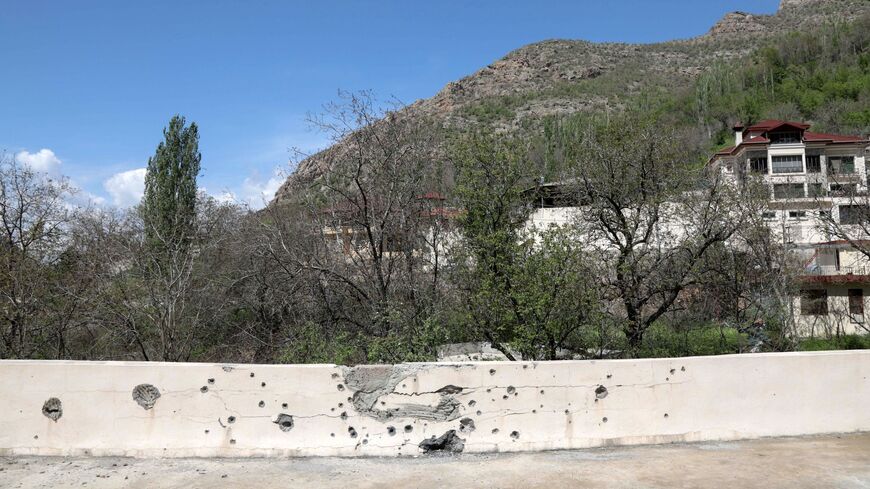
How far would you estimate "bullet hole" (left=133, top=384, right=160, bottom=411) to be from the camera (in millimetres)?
6250

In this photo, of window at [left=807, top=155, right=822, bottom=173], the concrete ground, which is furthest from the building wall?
window at [left=807, top=155, right=822, bottom=173]

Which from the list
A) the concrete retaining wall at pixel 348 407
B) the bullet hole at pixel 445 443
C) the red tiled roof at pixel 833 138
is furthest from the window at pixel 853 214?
the red tiled roof at pixel 833 138

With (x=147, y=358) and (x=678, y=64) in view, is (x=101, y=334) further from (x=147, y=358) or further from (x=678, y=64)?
(x=678, y=64)

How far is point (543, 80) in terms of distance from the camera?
113m

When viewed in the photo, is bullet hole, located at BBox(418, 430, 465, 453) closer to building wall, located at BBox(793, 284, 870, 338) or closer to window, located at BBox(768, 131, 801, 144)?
building wall, located at BBox(793, 284, 870, 338)

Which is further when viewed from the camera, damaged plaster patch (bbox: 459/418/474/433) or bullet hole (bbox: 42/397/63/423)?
damaged plaster patch (bbox: 459/418/474/433)

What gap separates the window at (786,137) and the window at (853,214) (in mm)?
21633

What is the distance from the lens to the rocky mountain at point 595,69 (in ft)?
306

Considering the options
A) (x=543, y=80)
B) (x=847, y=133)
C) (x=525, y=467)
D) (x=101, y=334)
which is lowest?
(x=525, y=467)

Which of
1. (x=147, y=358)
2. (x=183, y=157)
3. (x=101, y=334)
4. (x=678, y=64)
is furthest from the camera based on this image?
(x=678, y=64)

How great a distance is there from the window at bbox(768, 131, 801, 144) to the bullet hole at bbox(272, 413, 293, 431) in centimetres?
4621

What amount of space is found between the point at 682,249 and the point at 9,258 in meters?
15.0

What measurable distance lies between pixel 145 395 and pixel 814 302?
24.9 metres

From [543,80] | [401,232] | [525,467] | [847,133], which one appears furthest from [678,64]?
[525,467]
